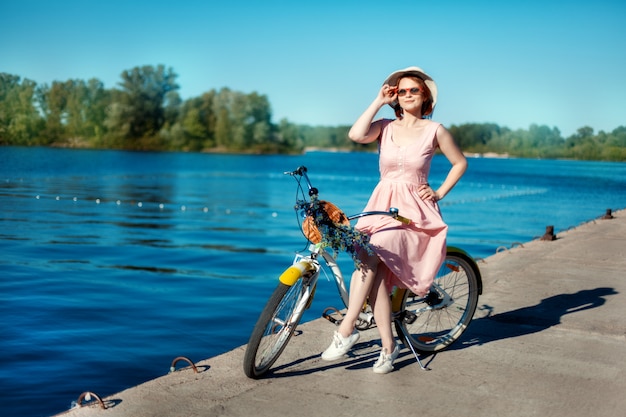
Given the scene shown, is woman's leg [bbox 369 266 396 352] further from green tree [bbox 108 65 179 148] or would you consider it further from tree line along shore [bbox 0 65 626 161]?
green tree [bbox 108 65 179 148]

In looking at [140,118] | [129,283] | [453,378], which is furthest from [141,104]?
[453,378]

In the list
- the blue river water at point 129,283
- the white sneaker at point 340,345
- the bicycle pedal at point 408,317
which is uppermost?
the bicycle pedal at point 408,317

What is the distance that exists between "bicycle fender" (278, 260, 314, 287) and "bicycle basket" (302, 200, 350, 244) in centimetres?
17

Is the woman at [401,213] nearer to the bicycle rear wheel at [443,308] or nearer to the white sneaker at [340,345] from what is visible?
the white sneaker at [340,345]

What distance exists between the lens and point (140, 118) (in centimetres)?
12925

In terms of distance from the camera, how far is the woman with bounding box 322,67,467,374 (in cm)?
468

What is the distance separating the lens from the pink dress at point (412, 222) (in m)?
4.72

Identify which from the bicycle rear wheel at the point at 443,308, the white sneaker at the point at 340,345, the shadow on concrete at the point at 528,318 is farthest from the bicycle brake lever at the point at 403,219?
the shadow on concrete at the point at 528,318

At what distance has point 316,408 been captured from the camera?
3.98 metres

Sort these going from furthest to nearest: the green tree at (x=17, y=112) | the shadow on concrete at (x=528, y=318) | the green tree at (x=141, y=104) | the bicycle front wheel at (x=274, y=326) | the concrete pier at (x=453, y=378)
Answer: the green tree at (x=141, y=104), the green tree at (x=17, y=112), the shadow on concrete at (x=528, y=318), the bicycle front wheel at (x=274, y=326), the concrete pier at (x=453, y=378)

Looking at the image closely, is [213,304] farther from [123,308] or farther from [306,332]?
[306,332]

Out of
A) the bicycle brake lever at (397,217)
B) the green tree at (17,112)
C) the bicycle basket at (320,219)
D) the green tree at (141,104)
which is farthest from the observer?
the green tree at (141,104)

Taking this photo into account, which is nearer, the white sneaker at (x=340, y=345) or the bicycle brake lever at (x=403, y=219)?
the bicycle brake lever at (x=403, y=219)

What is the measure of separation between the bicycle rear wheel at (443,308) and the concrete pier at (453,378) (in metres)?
0.12
